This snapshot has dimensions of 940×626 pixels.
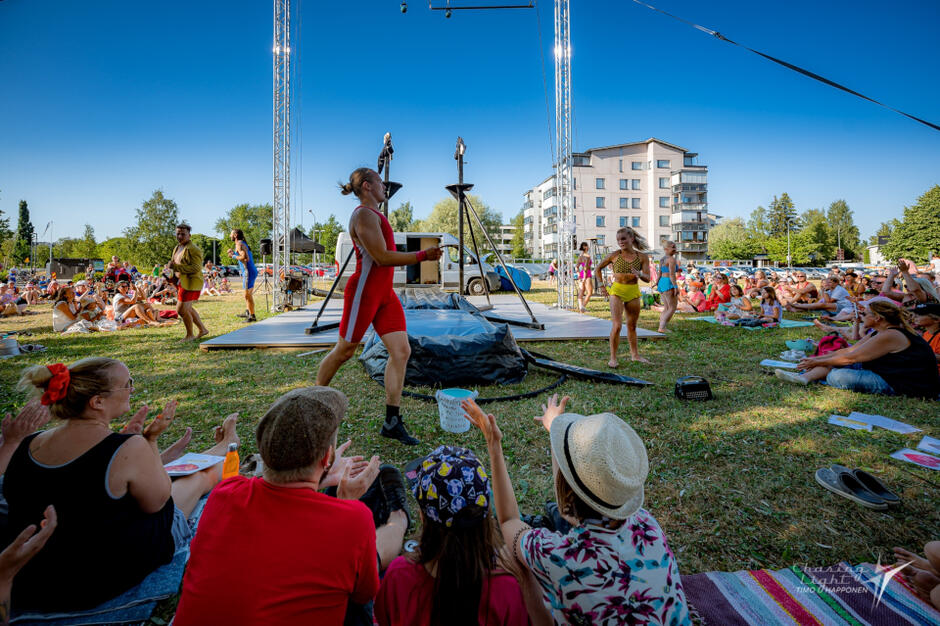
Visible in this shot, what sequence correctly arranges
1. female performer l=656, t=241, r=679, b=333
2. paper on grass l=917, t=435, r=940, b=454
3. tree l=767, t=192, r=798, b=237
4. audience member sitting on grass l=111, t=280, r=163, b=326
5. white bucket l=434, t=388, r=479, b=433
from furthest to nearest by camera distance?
tree l=767, t=192, r=798, b=237 < audience member sitting on grass l=111, t=280, r=163, b=326 < female performer l=656, t=241, r=679, b=333 < white bucket l=434, t=388, r=479, b=433 < paper on grass l=917, t=435, r=940, b=454

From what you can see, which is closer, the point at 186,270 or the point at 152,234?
the point at 186,270

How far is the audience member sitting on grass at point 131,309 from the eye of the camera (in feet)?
31.6

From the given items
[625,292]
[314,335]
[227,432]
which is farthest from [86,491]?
[314,335]

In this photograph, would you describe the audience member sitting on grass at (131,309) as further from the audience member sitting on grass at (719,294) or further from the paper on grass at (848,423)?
the audience member sitting on grass at (719,294)

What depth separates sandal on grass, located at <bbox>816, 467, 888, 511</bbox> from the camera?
2.40 meters

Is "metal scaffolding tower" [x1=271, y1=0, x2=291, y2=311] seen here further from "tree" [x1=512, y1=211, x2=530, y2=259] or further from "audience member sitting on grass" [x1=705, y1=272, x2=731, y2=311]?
"tree" [x1=512, y1=211, x2=530, y2=259]

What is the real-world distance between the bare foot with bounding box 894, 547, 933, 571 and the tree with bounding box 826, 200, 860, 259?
371 feet

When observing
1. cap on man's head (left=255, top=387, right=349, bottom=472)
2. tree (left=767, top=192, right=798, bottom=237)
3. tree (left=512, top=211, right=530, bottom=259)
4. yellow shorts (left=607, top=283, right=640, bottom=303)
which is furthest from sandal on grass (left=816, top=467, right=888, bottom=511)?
tree (left=767, top=192, right=798, bottom=237)

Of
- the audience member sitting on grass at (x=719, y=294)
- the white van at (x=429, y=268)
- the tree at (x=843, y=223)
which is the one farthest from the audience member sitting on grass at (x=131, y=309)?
the tree at (x=843, y=223)

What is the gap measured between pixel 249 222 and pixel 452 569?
3192 inches

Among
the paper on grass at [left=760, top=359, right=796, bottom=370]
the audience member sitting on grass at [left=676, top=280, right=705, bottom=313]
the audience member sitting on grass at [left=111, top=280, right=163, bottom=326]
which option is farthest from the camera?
the audience member sitting on grass at [left=676, top=280, right=705, bottom=313]

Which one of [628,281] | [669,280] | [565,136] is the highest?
[565,136]

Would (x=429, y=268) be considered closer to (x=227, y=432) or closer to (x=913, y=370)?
(x=913, y=370)

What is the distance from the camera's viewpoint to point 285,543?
1182 mm
